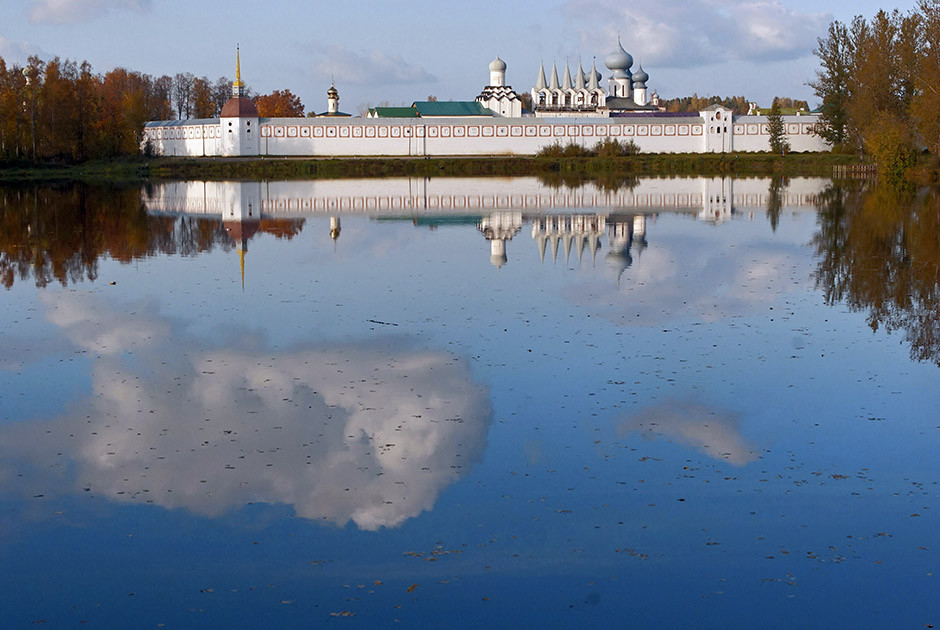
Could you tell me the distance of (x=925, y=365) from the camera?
30.8 ft

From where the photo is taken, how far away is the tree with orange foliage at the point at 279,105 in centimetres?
8512

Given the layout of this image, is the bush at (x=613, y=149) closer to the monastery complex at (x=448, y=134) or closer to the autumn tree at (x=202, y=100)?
the monastery complex at (x=448, y=134)

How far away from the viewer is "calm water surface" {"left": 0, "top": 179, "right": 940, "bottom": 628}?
5.21 m

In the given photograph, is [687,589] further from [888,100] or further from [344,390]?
[888,100]

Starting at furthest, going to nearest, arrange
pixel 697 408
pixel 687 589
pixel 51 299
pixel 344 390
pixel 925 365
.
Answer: pixel 51 299 < pixel 925 365 < pixel 344 390 < pixel 697 408 < pixel 687 589

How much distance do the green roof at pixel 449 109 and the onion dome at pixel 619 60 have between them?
15.4m

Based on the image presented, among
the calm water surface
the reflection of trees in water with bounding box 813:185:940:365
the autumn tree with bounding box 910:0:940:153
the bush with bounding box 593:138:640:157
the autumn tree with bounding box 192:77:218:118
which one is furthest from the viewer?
the autumn tree with bounding box 192:77:218:118

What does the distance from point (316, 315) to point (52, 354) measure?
290 cm

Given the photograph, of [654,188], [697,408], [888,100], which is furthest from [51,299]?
[888,100]

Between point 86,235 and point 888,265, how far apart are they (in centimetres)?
1426

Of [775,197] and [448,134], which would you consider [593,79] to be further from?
[775,197]

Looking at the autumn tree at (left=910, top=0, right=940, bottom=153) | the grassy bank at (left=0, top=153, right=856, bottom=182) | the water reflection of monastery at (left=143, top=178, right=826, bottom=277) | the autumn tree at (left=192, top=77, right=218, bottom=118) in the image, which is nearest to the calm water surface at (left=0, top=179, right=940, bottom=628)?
the water reflection of monastery at (left=143, top=178, right=826, bottom=277)

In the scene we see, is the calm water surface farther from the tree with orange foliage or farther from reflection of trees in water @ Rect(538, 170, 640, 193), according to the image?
the tree with orange foliage

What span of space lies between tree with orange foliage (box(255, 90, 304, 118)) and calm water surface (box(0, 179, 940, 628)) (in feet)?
235
